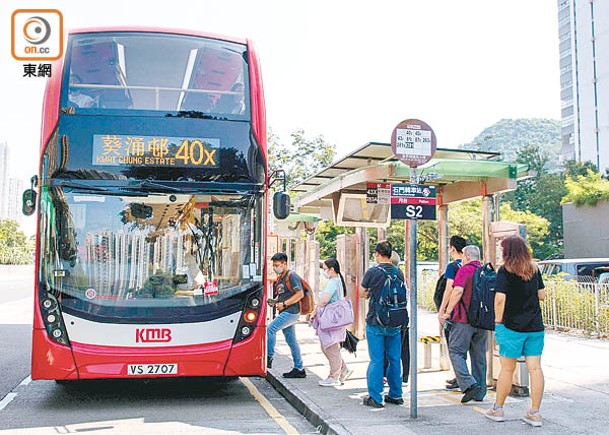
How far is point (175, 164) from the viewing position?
27.0 feet

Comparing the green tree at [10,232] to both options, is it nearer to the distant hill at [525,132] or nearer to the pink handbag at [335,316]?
the pink handbag at [335,316]

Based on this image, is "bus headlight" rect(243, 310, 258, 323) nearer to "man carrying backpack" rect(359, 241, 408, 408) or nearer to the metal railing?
"man carrying backpack" rect(359, 241, 408, 408)

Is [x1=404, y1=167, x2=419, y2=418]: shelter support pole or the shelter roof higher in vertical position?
the shelter roof

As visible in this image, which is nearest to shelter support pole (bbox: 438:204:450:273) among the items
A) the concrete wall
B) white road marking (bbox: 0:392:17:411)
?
white road marking (bbox: 0:392:17:411)

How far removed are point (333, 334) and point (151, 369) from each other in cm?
240

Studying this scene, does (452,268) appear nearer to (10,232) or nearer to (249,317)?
(249,317)

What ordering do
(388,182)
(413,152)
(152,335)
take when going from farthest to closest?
(388,182) < (152,335) < (413,152)

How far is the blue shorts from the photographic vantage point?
22.4 ft

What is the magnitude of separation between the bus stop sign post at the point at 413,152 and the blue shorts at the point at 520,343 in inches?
34.4

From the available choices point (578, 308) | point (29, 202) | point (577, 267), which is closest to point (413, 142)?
point (29, 202)

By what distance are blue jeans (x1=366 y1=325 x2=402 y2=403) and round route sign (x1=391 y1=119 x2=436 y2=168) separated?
1886 millimetres

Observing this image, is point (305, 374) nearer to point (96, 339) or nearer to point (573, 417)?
point (96, 339)

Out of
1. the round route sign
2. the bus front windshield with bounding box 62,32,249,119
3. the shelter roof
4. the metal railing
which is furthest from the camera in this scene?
the metal railing

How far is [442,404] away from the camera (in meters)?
7.86
